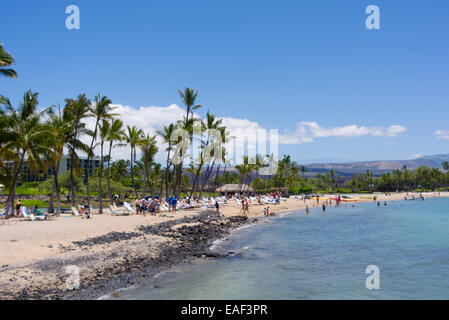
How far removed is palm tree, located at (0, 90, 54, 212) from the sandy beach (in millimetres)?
4973

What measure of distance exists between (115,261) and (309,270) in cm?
829

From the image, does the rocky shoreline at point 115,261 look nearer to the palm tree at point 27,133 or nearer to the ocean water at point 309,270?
the ocean water at point 309,270

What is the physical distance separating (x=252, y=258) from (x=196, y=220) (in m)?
11.9

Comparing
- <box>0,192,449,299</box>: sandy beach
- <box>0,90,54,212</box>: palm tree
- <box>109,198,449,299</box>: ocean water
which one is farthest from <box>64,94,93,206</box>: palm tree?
<box>109,198,449,299</box>: ocean water

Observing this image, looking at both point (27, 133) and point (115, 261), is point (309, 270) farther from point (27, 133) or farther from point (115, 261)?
point (27, 133)

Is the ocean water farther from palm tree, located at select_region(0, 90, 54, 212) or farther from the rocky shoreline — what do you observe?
palm tree, located at select_region(0, 90, 54, 212)

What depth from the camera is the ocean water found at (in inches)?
442

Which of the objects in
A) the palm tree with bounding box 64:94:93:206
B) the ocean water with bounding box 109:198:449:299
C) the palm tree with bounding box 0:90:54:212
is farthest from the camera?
the palm tree with bounding box 64:94:93:206

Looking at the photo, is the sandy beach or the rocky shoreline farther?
the sandy beach

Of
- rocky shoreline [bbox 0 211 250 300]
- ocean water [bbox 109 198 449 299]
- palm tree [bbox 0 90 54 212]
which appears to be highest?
palm tree [bbox 0 90 54 212]

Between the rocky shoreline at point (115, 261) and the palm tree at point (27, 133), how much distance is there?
8.27 m

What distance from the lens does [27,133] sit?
65.7 feet
